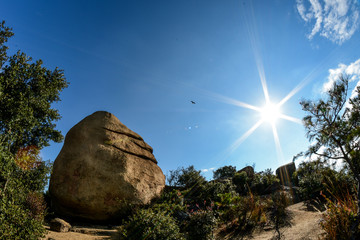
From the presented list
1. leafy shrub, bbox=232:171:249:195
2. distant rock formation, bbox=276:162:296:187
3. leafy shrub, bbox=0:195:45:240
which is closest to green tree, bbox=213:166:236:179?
distant rock formation, bbox=276:162:296:187

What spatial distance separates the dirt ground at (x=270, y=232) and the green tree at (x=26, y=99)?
5699 millimetres

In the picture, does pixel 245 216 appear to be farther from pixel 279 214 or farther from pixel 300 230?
pixel 300 230

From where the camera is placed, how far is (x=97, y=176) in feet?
36.5

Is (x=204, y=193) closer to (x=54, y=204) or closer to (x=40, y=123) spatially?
(x=54, y=204)

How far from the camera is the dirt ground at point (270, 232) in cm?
648

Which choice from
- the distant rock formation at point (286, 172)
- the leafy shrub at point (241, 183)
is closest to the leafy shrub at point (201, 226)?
the leafy shrub at point (241, 183)

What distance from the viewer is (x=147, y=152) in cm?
1512

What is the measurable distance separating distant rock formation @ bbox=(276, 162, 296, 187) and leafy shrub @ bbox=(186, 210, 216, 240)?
2524cm

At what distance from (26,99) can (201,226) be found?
12561mm

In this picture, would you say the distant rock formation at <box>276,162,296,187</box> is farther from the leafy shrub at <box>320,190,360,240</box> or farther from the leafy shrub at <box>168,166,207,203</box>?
the leafy shrub at <box>320,190,360,240</box>

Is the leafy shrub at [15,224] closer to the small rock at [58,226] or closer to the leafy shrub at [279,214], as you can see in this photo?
the small rock at [58,226]

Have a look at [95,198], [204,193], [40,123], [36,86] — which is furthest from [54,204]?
[204,193]

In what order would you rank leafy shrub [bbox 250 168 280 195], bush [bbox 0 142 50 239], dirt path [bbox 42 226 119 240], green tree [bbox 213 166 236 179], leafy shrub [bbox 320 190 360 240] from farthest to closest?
green tree [bbox 213 166 236 179]
leafy shrub [bbox 250 168 280 195]
dirt path [bbox 42 226 119 240]
bush [bbox 0 142 50 239]
leafy shrub [bbox 320 190 360 240]

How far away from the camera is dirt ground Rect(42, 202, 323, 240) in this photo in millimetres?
6483
